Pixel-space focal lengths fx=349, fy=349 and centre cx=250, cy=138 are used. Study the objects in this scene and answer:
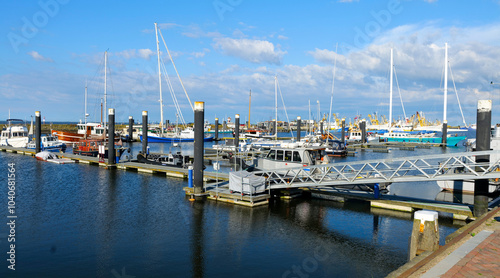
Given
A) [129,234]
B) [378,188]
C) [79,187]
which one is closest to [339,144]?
[378,188]

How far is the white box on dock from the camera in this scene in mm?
20234

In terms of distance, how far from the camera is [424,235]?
32.3 feet

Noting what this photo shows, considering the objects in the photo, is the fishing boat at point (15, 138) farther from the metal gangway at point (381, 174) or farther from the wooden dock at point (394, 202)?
the wooden dock at point (394, 202)

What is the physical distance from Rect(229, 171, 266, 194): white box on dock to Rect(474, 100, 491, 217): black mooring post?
10.7 meters

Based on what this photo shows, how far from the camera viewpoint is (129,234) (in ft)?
51.6

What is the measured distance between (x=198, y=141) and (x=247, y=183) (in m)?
4.02

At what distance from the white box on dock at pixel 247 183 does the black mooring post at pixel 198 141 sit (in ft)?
7.69

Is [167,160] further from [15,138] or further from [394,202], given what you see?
[15,138]

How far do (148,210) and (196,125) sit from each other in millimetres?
5665

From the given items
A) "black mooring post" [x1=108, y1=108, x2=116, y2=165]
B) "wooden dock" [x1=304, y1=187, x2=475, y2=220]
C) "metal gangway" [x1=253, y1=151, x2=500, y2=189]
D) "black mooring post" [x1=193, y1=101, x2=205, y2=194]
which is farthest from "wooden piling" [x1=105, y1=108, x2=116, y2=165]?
"wooden dock" [x1=304, y1=187, x2=475, y2=220]

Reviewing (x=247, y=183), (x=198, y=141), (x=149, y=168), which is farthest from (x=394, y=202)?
(x=149, y=168)

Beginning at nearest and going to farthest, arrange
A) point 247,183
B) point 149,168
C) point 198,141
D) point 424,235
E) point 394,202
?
point 424,235 → point 394,202 → point 247,183 → point 198,141 → point 149,168

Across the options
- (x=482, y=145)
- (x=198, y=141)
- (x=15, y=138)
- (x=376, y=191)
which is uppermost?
(x=482, y=145)

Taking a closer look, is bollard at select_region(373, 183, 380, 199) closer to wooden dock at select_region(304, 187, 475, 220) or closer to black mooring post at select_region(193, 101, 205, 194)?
wooden dock at select_region(304, 187, 475, 220)
